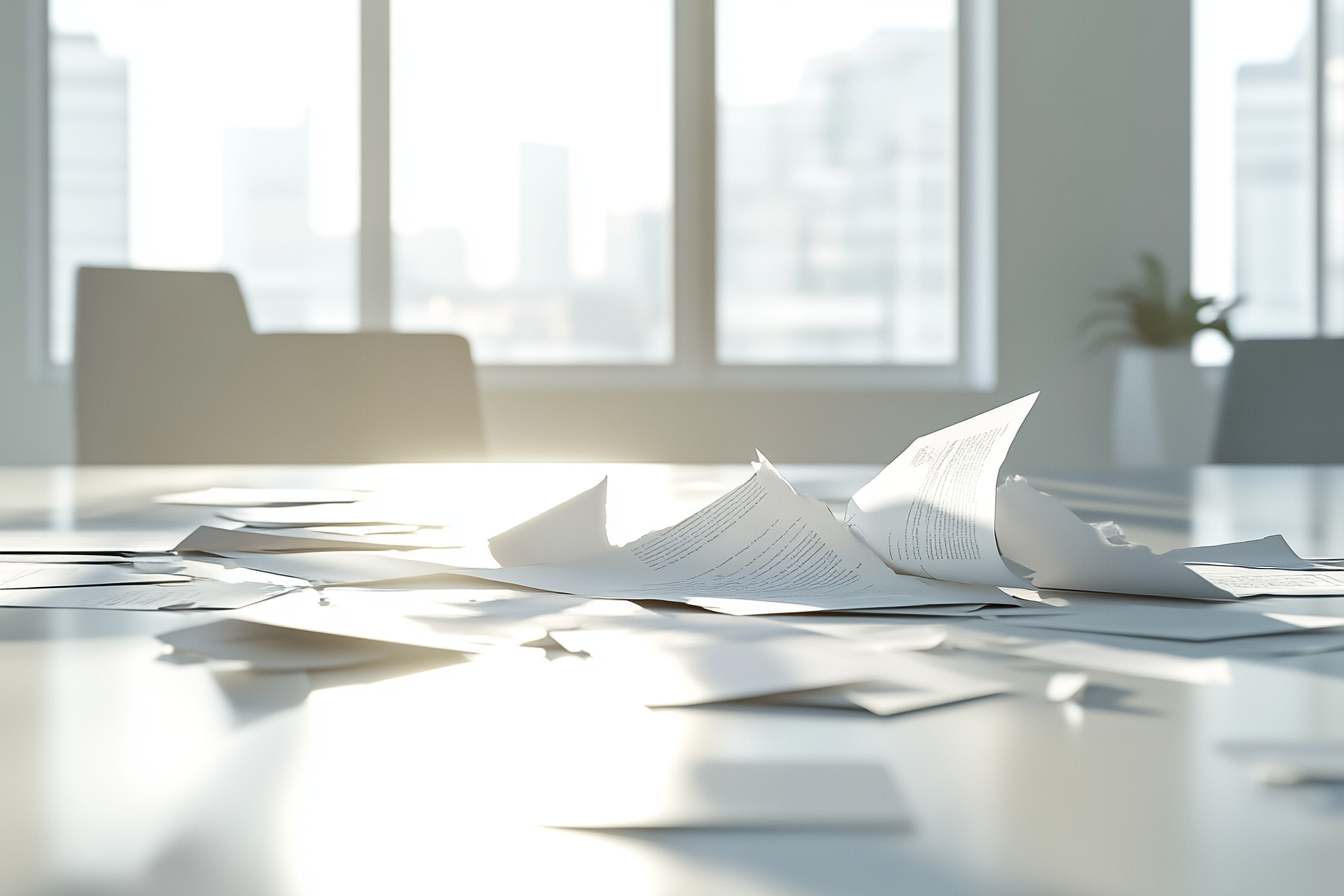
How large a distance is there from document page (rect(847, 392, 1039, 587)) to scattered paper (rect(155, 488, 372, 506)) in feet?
1.27

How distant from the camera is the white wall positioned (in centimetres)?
363

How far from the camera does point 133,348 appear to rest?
5.66ft

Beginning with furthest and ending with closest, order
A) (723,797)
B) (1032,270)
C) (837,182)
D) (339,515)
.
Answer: (837,182), (1032,270), (339,515), (723,797)

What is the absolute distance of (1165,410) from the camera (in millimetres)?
3363

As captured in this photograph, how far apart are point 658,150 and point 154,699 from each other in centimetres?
365

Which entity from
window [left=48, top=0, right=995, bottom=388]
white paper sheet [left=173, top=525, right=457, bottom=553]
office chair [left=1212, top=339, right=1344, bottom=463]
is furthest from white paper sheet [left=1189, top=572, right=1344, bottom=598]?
window [left=48, top=0, right=995, bottom=388]

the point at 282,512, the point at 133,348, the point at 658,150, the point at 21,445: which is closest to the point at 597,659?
the point at 282,512

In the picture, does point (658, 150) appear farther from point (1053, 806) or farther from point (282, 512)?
point (1053, 806)

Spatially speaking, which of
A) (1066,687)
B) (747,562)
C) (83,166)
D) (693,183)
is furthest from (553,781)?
(83,166)

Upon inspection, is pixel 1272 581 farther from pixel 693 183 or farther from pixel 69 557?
pixel 693 183

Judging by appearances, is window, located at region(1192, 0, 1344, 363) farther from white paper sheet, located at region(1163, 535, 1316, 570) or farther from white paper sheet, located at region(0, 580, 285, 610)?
white paper sheet, located at region(0, 580, 285, 610)

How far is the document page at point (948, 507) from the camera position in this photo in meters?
0.42

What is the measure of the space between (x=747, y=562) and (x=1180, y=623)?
0.53ft

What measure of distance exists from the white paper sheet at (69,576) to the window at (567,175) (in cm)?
330
